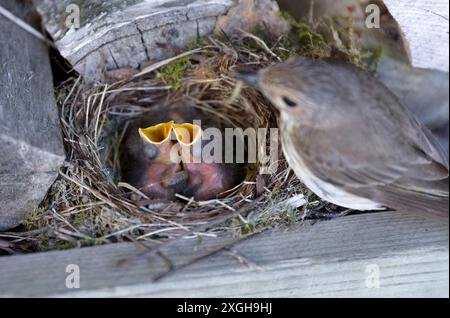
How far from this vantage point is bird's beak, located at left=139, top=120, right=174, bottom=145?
2494mm

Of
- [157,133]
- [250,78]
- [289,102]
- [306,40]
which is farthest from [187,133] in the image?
[306,40]

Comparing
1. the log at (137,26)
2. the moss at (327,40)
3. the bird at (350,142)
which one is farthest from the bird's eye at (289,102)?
the log at (137,26)

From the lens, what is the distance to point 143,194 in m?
2.46

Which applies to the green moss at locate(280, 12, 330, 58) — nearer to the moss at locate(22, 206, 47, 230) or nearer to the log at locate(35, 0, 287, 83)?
the log at locate(35, 0, 287, 83)

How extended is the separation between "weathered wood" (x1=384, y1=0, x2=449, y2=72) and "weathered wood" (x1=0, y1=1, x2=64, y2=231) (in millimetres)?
1451

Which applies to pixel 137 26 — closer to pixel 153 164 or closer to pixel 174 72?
pixel 174 72

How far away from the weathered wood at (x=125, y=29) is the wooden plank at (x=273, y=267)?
0.90 meters

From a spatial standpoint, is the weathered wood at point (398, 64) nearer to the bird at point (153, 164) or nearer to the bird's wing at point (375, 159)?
the bird's wing at point (375, 159)

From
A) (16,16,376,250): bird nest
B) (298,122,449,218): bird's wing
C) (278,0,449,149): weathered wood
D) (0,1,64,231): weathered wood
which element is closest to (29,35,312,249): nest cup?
(16,16,376,250): bird nest

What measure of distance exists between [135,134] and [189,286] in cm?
115

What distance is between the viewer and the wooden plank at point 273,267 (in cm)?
176

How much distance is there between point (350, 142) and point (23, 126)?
1190mm

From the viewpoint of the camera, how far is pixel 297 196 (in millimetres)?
2240
